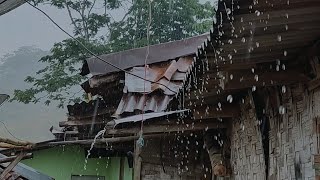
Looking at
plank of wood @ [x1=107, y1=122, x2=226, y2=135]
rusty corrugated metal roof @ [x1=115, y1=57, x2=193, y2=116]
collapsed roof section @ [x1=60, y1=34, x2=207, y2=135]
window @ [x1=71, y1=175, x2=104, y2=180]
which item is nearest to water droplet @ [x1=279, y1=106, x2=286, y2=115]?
plank of wood @ [x1=107, y1=122, x2=226, y2=135]

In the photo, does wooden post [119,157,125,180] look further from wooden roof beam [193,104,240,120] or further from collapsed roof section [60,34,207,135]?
wooden roof beam [193,104,240,120]

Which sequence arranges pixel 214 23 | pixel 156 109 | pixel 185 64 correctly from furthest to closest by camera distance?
pixel 185 64 < pixel 156 109 < pixel 214 23

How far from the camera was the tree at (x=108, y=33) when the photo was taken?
732 inches

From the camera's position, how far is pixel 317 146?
491cm

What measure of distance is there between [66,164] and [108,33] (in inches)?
329

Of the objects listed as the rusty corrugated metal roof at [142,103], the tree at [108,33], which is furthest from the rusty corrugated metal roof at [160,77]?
the tree at [108,33]

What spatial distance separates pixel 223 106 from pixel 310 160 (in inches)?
89.8

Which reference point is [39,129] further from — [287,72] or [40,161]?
[287,72]

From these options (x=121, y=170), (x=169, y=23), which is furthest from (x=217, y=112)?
(x=169, y=23)

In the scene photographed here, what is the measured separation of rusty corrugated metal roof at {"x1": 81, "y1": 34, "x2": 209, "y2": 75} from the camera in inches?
388

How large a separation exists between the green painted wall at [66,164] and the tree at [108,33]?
20.2 ft

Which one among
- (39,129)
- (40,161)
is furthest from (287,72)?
(39,129)

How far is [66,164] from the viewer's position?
12.3m

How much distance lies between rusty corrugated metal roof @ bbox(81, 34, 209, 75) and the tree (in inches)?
306
